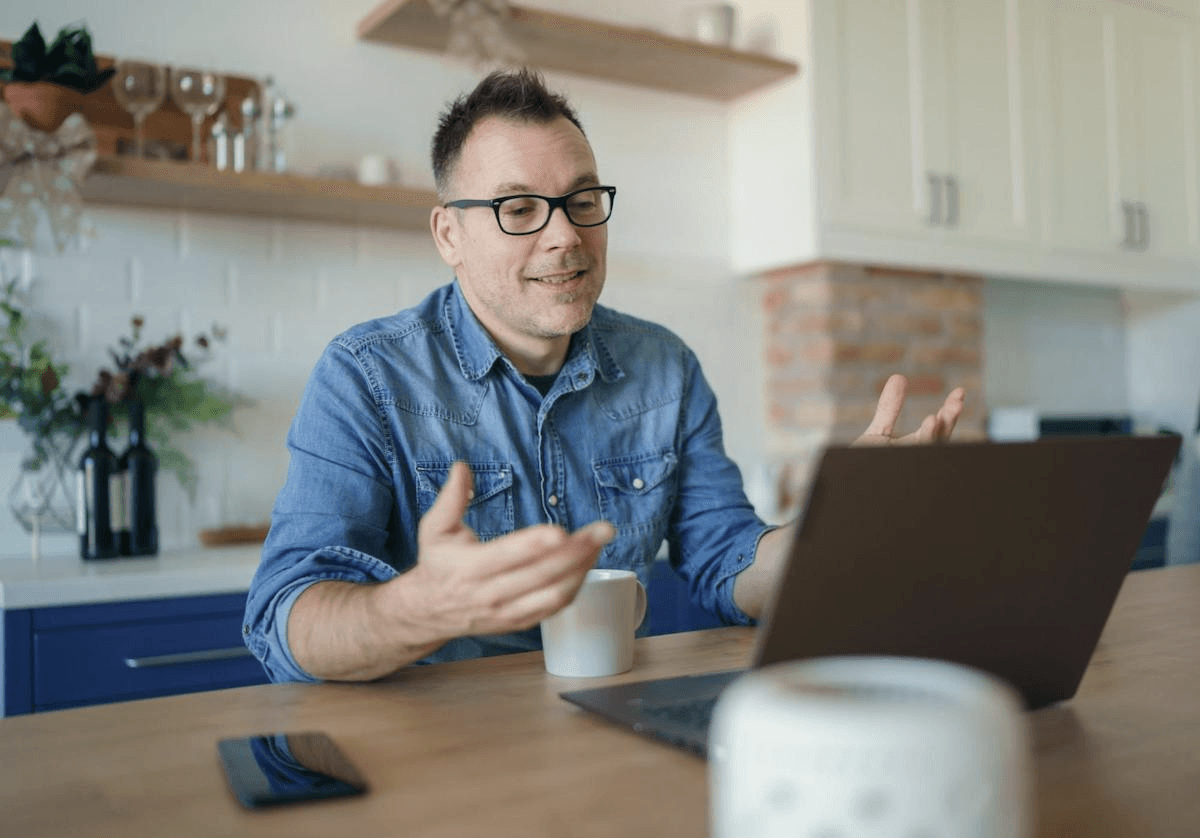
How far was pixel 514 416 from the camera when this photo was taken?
59.4 inches

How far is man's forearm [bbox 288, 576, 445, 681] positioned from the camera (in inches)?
36.1

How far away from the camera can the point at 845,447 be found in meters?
0.57

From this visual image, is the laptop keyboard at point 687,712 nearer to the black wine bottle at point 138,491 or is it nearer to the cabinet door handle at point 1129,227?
the black wine bottle at point 138,491

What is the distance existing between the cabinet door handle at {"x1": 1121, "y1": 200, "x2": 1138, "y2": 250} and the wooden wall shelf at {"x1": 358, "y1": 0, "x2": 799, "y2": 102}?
1.52 meters

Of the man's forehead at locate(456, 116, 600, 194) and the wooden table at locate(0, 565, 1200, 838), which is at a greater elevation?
the man's forehead at locate(456, 116, 600, 194)

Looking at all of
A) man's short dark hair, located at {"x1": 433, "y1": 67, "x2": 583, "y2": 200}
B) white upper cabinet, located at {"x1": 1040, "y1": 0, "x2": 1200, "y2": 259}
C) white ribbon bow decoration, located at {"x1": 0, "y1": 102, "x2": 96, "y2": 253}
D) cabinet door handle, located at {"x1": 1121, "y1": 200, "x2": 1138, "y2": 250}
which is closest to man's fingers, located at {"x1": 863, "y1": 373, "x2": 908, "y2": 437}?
man's short dark hair, located at {"x1": 433, "y1": 67, "x2": 583, "y2": 200}

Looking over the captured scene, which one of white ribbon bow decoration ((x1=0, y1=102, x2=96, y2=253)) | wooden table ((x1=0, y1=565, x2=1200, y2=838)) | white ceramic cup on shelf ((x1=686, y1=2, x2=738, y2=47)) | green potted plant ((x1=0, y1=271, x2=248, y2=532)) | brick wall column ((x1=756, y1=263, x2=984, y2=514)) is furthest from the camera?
brick wall column ((x1=756, y1=263, x2=984, y2=514))

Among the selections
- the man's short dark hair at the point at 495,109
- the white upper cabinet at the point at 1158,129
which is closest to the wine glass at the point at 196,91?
the man's short dark hair at the point at 495,109

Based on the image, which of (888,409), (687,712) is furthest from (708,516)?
(687,712)

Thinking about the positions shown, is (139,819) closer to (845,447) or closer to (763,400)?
(845,447)

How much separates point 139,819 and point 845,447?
1.47ft

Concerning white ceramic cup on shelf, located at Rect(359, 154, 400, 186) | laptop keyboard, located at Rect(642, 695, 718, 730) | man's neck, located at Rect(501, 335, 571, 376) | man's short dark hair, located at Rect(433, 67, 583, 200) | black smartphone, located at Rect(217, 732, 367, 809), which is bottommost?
black smartphone, located at Rect(217, 732, 367, 809)

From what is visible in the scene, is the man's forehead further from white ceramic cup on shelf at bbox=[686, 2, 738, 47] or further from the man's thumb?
white ceramic cup on shelf at bbox=[686, 2, 738, 47]

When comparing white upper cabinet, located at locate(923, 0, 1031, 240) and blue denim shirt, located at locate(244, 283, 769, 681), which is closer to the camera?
blue denim shirt, located at locate(244, 283, 769, 681)
